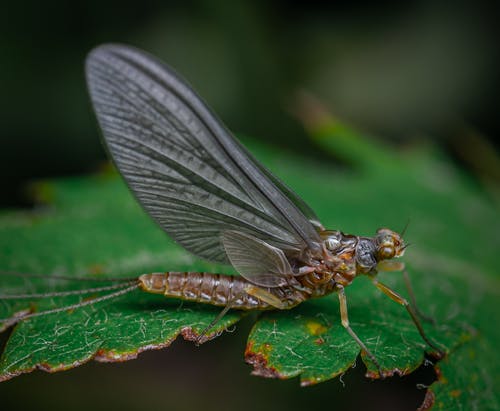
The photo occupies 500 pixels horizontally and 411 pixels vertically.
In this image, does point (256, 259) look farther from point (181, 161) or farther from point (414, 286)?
point (414, 286)

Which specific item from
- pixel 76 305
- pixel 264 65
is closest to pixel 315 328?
pixel 76 305

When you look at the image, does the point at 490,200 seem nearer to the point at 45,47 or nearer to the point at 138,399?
the point at 138,399

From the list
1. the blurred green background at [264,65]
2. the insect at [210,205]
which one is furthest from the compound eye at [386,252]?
the blurred green background at [264,65]

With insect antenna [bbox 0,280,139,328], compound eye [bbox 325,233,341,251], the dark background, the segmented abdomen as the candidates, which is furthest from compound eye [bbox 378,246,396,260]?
the dark background

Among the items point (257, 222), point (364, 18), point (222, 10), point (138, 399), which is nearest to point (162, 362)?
point (138, 399)

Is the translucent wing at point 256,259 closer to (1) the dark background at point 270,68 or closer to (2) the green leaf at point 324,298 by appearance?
(2) the green leaf at point 324,298
